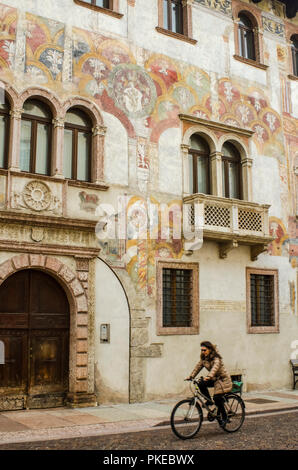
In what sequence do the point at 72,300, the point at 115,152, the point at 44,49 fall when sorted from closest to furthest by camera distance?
the point at 72,300, the point at 44,49, the point at 115,152

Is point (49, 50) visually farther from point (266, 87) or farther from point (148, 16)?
point (266, 87)

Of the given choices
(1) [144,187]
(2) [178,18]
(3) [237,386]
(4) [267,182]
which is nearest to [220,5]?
(2) [178,18]

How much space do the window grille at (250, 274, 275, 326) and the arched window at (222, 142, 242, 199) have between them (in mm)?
2696

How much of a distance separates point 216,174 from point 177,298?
3961 millimetres

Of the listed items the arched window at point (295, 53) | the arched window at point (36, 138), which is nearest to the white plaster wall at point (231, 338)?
the arched window at point (36, 138)

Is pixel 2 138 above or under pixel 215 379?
above

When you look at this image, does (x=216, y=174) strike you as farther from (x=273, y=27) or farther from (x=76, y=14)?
(x=273, y=27)

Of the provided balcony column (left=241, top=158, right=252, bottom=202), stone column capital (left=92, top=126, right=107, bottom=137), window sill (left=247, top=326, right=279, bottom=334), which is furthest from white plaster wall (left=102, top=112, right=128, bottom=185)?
window sill (left=247, top=326, right=279, bottom=334)

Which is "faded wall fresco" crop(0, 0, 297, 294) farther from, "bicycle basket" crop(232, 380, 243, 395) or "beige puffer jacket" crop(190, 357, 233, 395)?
"beige puffer jacket" crop(190, 357, 233, 395)

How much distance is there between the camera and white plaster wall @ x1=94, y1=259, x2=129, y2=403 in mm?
13695

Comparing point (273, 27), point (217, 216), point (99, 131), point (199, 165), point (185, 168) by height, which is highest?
point (273, 27)

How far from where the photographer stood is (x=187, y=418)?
390 inches
